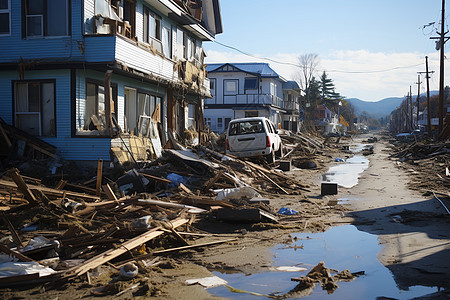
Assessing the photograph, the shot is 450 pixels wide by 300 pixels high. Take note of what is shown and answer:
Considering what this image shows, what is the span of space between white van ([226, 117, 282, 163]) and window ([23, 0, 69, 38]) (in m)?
7.95

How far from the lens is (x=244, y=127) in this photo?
20.2 metres

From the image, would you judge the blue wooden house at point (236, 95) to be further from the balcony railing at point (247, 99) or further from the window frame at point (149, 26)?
the window frame at point (149, 26)

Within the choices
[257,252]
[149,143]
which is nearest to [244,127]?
[149,143]

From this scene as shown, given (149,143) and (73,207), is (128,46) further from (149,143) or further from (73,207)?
(73,207)

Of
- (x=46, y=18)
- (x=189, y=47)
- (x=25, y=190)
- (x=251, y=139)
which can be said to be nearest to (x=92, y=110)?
(x=46, y=18)

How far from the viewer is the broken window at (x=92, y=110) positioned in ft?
54.4

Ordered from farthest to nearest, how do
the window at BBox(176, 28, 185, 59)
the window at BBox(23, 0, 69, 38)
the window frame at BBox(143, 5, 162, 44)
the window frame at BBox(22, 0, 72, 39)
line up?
the window at BBox(176, 28, 185, 59), the window frame at BBox(143, 5, 162, 44), the window at BBox(23, 0, 69, 38), the window frame at BBox(22, 0, 72, 39)

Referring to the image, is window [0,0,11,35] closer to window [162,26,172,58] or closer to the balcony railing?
window [162,26,172,58]

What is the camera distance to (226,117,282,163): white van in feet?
64.0

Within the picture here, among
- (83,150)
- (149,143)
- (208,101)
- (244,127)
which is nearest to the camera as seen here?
(83,150)

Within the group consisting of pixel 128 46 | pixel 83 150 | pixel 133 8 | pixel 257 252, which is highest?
pixel 133 8

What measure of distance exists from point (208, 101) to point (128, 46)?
35.5m

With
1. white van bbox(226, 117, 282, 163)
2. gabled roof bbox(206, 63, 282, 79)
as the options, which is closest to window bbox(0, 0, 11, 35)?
white van bbox(226, 117, 282, 163)

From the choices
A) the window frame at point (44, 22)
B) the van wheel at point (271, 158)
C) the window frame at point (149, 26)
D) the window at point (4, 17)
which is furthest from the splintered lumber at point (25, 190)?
the window frame at point (149, 26)
